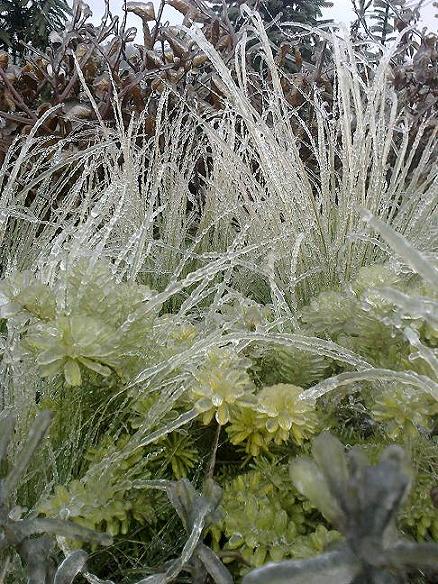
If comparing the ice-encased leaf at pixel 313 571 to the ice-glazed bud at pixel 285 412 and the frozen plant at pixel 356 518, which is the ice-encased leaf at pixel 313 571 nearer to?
the frozen plant at pixel 356 518

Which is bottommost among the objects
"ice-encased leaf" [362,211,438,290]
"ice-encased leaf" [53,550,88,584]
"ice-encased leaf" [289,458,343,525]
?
"ice-encased leaf" [53,550,88,584]

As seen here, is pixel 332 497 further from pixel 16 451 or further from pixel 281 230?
pixel 281 230

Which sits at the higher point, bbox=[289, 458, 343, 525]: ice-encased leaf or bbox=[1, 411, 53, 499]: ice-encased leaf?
bbox=[289, 458, 343, 525]: ice-encased leaf

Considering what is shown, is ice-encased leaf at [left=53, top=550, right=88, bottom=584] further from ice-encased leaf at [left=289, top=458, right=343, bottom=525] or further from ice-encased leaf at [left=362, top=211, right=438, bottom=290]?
ice-encased leaf at [left=362, top=211, right=438, bottom=290]

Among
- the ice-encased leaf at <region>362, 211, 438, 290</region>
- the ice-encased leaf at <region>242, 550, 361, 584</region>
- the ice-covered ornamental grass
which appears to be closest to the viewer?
the ice-encased leaf at <region>242, 550, 361, 584</region>

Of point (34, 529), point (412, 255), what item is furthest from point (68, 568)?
point (412, 255)

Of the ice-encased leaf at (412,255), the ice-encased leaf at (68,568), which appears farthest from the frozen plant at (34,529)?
the ice-encased leaf at (412,255)

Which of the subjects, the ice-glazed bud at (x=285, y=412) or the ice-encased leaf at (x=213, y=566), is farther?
the ice-glazed bud at (x=285, y=412)

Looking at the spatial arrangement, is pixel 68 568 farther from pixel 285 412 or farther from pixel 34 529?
pixel 285 412

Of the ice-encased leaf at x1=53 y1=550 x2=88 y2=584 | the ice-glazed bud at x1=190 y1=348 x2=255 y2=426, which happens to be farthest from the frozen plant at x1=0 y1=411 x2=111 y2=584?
the ice-glazed bud at x1=190 y1=348 x2=255 y2=426
